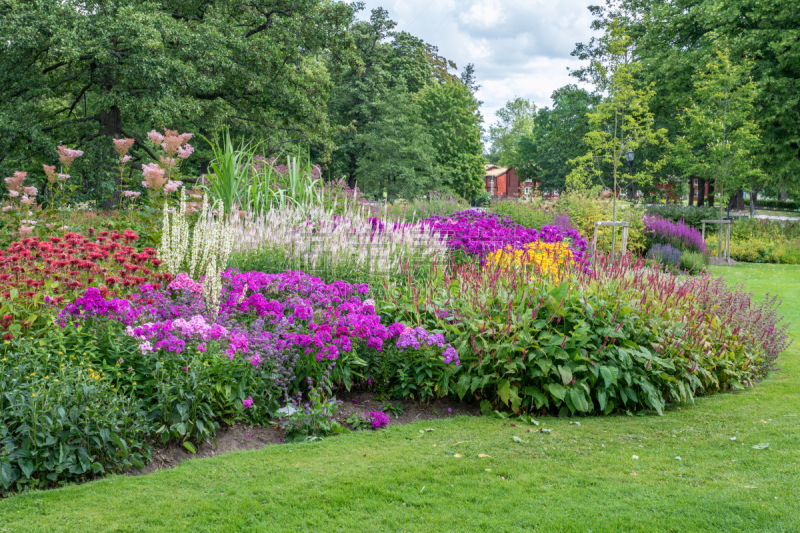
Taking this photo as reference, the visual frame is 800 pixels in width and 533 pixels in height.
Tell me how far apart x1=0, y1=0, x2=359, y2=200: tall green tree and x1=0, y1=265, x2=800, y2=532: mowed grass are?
1330 cm

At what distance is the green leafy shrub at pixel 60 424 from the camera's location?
122 inches

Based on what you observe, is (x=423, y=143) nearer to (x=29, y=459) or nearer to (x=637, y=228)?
(x=637, y=228)

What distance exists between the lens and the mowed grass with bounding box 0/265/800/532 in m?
2.87

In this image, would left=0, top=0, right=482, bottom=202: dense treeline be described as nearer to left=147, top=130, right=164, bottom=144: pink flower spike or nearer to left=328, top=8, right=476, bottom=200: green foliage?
left=147, top=130, right=164, bottom=144: pink flower spike

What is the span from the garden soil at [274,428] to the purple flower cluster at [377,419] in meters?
0.13

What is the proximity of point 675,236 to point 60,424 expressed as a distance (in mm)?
15786

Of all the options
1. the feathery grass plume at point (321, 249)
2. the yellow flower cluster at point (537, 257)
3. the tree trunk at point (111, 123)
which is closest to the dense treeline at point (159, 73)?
the tree trunk at point (111, 123)

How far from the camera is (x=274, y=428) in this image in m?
4.18

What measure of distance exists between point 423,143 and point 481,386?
29.2 meters

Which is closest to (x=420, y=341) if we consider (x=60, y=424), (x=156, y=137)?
(x=60, y=424)

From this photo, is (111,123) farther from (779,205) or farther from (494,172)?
(494,172)

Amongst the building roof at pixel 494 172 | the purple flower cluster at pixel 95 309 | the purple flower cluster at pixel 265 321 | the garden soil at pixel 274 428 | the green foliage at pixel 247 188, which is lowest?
the garden soil at pixel 274 428

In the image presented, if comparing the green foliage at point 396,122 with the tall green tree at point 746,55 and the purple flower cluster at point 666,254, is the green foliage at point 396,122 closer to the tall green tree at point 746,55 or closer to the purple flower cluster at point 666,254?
the tall green tree at point 746,55

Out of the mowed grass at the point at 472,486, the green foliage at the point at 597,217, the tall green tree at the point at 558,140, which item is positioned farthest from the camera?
the tall green tree at the point at 558,140
